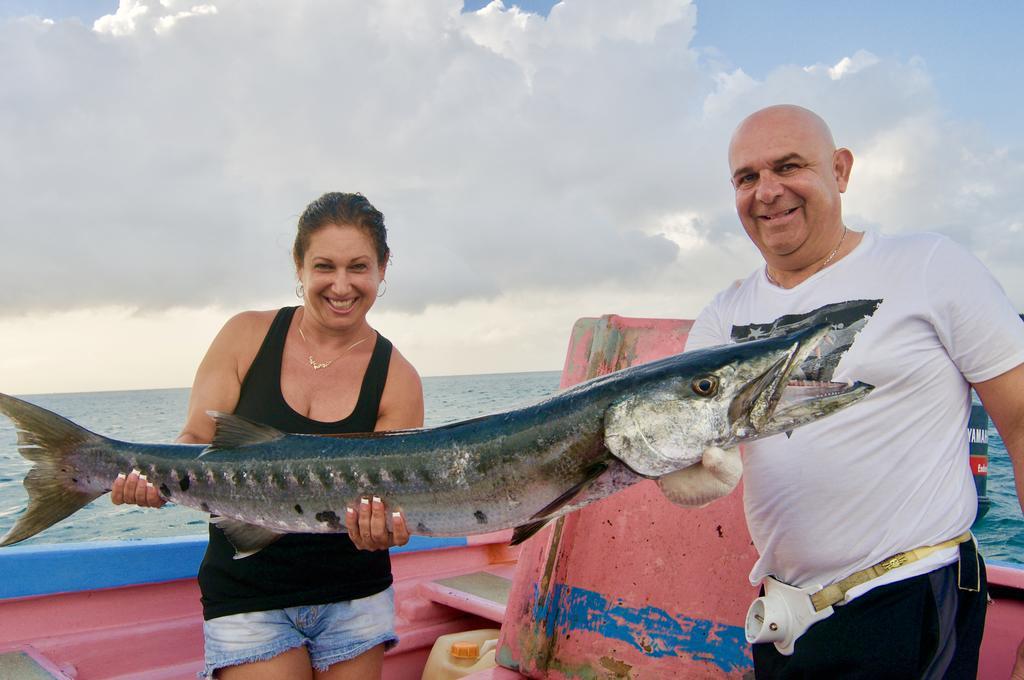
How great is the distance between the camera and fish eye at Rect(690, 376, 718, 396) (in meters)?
2.27

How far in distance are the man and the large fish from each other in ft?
0.47

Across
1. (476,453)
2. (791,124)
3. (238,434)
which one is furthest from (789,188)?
(238,434)

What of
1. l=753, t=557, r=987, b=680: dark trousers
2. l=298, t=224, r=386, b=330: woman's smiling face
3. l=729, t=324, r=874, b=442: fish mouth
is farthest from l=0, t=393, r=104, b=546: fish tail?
l=753, t=557, r=987, b=680: dark trousers

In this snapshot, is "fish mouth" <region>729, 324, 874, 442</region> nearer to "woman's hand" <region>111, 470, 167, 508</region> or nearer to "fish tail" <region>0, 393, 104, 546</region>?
"woman's hand" <region>111, 470, 167, 508</region>

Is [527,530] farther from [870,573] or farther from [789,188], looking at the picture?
[789,188]

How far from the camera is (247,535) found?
2.98m

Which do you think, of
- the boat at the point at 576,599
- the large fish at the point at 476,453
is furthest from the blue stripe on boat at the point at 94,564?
the large fish at the point at 476,453

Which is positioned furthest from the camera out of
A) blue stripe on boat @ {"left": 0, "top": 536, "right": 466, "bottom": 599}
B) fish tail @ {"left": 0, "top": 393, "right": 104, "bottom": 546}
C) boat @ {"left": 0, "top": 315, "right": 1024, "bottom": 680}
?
blue stripe on boat @ {"left": 0, "top": 536, "right": 466, "bottom": 599}

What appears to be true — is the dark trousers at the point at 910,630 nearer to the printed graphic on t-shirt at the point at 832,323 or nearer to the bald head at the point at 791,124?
the printed graphic on t-shirt at the point at 832,323

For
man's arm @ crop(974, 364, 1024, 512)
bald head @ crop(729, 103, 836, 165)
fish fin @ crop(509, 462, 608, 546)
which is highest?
bald head @ crop(729, 103, 836, 165)

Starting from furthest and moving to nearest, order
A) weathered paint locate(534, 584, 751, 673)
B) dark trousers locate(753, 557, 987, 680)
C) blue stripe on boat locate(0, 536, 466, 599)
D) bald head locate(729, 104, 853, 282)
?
blue stripe on boat locate(0, 536, 466, 599)
weathered paint locate(534, 584, 751, 673)
bald head locate(729, 104, 853, 282)
dark trousers locate(753, 557, 987, 680)

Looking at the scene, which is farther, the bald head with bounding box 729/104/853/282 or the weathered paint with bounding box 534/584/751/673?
the weathered paint with bounding box 534/584/751/673

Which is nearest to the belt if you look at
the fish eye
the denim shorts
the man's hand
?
the man's hand

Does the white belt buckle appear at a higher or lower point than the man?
lower
